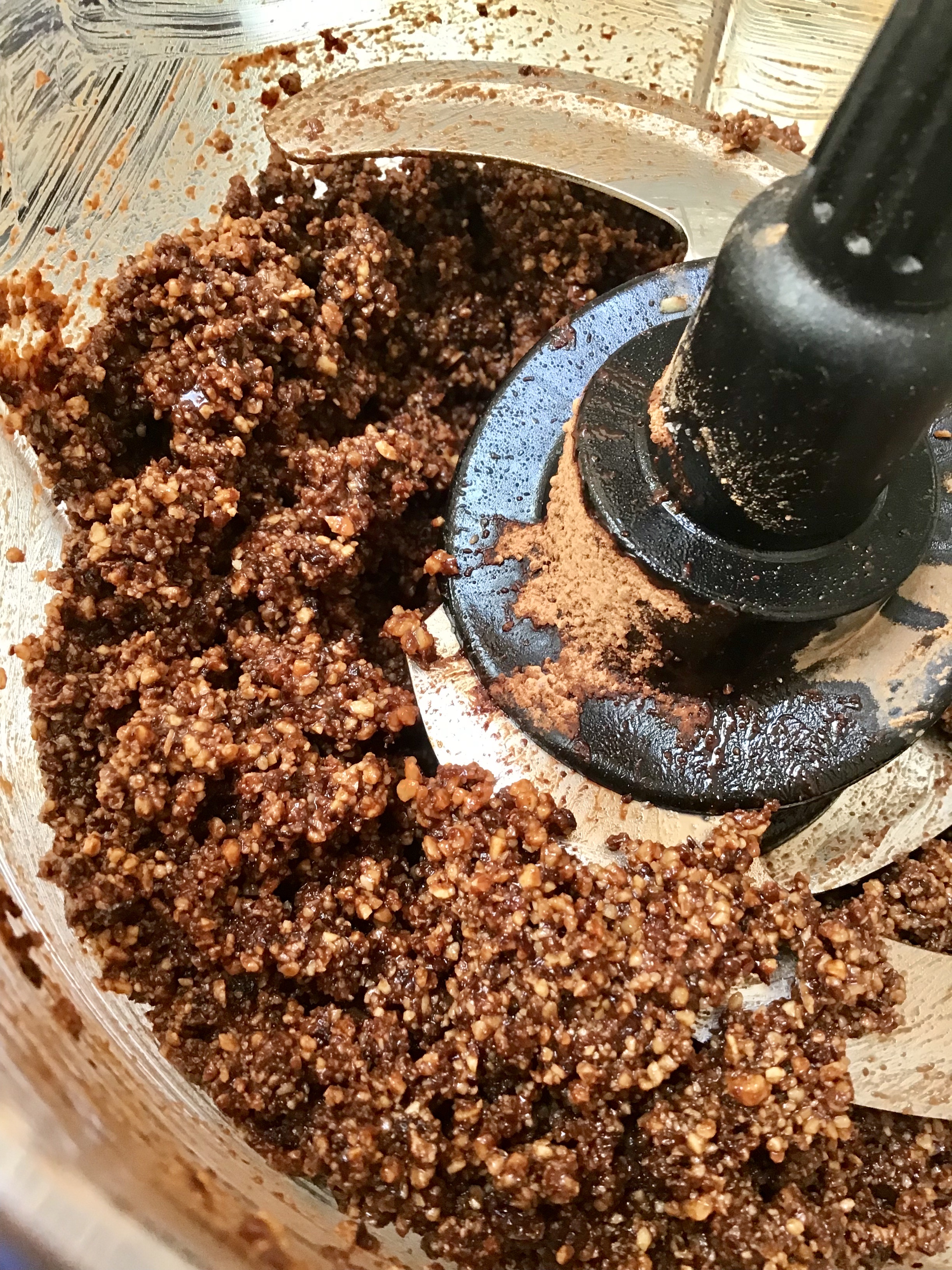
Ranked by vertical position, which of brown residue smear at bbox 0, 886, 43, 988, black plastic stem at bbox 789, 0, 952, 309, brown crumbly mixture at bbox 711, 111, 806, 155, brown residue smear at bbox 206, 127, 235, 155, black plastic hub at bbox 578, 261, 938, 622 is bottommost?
brown residue smear at bbox 0, 886, 43, 988

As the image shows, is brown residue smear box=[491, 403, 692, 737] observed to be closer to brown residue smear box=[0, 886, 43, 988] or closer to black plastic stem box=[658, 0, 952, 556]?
black plastic stem box=[658, 0, 952, 556]

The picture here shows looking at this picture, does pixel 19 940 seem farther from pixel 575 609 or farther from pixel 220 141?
pixel 220 141

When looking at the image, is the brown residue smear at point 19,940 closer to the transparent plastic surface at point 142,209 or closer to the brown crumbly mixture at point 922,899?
the transparent plastic surface at point 142,209

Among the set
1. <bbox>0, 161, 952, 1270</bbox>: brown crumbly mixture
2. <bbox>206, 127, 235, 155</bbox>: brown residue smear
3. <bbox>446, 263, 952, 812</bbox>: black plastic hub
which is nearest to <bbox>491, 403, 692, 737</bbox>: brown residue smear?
<bbox>446, 263, 952, 812</bbox>: black plastic hub

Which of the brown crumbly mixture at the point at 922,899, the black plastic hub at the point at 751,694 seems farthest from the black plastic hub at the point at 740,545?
the brown crumbly mixture at the point at 922,899

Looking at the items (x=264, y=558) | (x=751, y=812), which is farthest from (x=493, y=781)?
(x=264, y=558)

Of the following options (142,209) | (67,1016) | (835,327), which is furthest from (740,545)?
(142,209)
